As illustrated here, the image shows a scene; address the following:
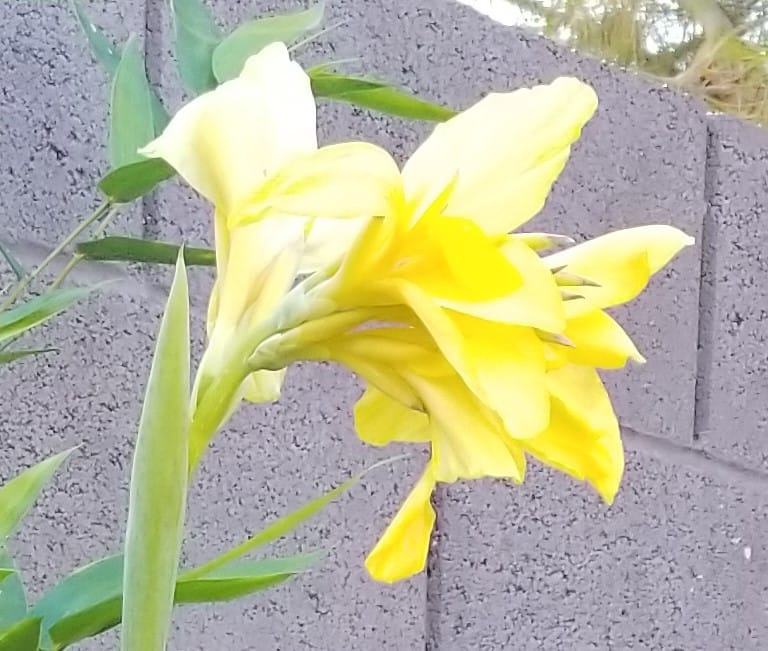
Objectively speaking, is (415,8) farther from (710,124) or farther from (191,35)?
(191,35)

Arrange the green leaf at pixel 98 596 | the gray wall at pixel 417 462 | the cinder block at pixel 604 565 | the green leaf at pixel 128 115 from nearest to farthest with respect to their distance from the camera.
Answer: the green leaf at pixel 98 596 → the green leaf at pixel 128 115 → the gray wall at pixel 417 462 → the cinder block at pixel 604 565

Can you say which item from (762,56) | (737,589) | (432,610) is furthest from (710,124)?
(432,610)

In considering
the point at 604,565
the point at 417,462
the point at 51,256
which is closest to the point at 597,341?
the point at 51,256

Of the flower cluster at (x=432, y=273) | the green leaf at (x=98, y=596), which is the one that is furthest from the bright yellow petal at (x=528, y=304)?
the green leaf at (x=98, y=596)

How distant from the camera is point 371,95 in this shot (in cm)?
51

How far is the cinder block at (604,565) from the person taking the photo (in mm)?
1072

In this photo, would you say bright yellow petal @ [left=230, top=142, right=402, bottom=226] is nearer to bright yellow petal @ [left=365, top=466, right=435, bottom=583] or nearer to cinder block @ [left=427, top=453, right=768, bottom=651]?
bright yellow petal @ [left=365, top=466, right=435, bottom=583]

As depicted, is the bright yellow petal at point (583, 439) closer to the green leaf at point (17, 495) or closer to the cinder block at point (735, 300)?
the green leaf at point (17, 495)

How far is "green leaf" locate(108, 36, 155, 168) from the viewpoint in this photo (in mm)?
499

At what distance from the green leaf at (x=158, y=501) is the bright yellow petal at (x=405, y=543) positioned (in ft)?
0.29

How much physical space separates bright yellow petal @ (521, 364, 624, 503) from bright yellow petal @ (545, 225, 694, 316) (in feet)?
A: 0.09

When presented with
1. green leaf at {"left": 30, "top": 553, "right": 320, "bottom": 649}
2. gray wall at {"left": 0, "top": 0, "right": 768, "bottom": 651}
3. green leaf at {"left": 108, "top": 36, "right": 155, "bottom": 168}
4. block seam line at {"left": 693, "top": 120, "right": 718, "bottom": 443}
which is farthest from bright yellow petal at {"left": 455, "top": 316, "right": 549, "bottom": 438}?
block seam line at {"left": 693, "top": 120, "right": 718, "bottom": 443}

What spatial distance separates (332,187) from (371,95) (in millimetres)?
246

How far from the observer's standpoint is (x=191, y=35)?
21.0 inches
